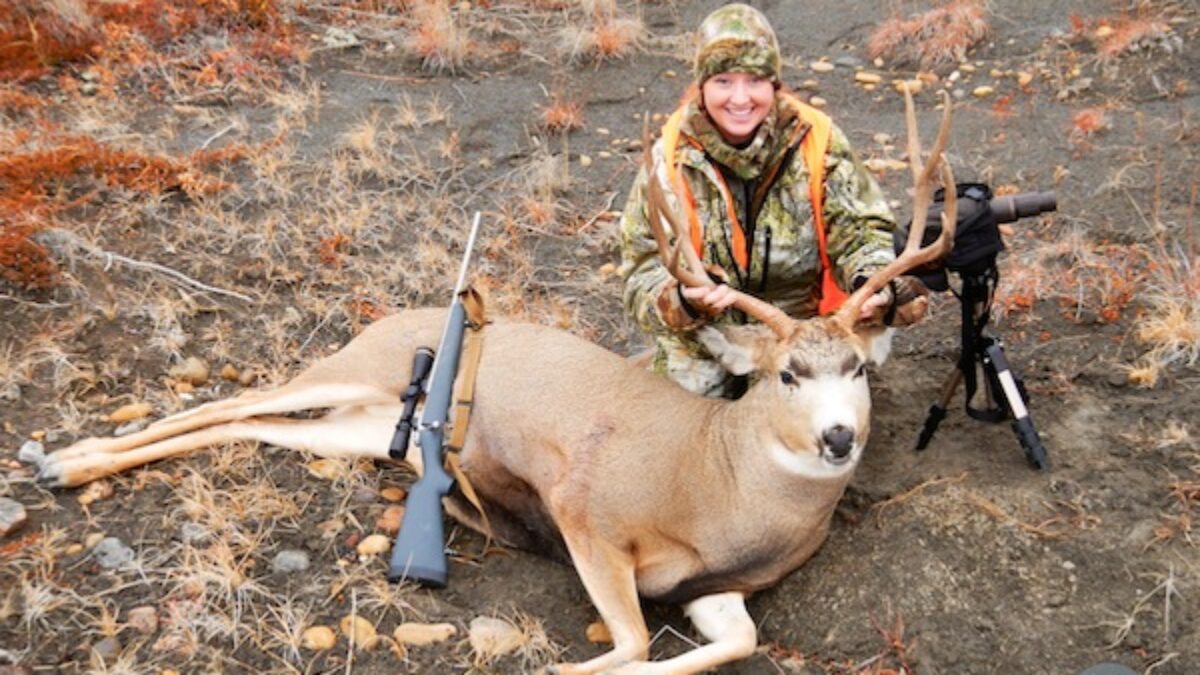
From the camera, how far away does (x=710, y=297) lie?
3.47 meters

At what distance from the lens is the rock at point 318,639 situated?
3535 mm

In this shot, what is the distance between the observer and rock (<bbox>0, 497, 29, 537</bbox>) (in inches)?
151

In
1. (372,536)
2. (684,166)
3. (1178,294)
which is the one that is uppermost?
(684,166)

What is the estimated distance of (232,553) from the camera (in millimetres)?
3854

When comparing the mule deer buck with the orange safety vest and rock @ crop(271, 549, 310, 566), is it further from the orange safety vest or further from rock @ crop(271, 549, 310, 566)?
rock @ crop(271, 549, 310, 566)

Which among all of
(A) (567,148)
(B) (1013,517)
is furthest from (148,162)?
(B) (1013,517)

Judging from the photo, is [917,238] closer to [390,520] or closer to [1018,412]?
[1018,412]

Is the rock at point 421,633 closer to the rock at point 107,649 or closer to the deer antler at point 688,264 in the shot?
the rock at point 107,649

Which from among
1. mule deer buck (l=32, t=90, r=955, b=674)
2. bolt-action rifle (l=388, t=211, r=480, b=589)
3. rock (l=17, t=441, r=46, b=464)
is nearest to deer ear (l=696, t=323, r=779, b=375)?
mule deer buck (l=32, t=90, r=955, b=674)

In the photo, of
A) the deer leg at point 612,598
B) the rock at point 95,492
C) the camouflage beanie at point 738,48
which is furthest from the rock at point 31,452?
the camouflage beanie at point 738,48

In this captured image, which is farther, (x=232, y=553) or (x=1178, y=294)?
(x=1178, y=294)

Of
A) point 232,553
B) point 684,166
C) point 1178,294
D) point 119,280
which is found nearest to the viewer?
point 232,553

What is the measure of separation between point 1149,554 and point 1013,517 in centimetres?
42

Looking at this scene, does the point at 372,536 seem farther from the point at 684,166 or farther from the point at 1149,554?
the point at 1149,554
